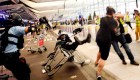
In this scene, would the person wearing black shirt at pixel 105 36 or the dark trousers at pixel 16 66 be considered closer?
the dark trousers at pixel 16 66

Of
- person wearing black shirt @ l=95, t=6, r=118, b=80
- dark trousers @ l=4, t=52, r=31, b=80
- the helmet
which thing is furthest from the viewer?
person wearing black shirt @ l=95, t=6, r=118, b=80

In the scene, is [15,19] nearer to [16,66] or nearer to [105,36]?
[16,66]

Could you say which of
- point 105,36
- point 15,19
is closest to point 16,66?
point 15,19

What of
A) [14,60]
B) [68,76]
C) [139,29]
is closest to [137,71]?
[68,76]

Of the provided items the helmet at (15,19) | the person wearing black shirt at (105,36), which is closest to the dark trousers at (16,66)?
the helmet at (15,19)

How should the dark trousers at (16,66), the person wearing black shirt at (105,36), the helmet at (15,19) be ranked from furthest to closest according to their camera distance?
the person wearing black shirt at (105,36) < the helmet at (15,19) < the dark trousers at (16,66)

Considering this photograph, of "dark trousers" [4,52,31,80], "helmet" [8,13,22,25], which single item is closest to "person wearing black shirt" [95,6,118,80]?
"dark trousers" [4,52,31,80]

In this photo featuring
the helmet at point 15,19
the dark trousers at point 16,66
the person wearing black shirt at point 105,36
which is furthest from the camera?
the person wearing black shirt at point 105,36

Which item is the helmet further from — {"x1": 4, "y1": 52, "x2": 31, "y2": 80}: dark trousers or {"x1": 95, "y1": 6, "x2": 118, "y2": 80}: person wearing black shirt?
{"x1": 95, "y1": 6, "x2": 118, "y2": 80}: person wearing black shirt

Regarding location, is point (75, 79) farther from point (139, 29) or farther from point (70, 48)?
point (139, 29)

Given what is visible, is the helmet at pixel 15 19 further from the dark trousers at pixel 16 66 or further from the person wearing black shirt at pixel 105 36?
the person wearing black shirt at pixel 105 36

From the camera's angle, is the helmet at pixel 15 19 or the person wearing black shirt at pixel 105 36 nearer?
the helmet at pixel 15 19

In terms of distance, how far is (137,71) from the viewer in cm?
593

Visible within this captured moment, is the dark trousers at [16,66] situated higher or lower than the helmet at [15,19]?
lower
